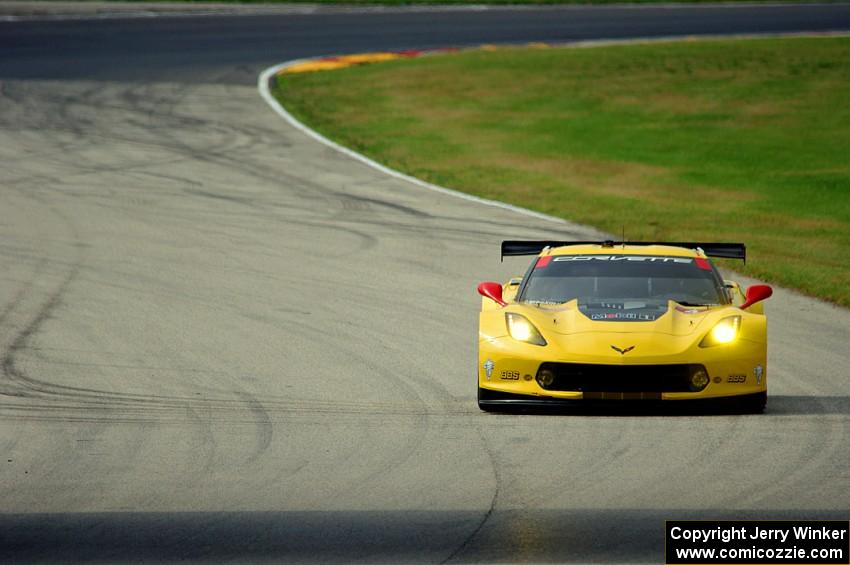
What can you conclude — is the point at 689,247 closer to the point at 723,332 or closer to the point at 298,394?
the point at 723,332

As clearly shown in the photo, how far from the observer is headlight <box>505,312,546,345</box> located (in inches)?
409

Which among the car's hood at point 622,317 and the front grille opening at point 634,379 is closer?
the front grille opening at point 634,379

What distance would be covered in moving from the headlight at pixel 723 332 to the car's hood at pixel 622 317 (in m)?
0.07

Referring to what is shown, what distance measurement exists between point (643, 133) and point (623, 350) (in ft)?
59.9

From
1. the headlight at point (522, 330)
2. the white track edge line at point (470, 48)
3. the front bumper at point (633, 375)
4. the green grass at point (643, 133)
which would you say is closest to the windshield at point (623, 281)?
the headlight at point (522, 330)

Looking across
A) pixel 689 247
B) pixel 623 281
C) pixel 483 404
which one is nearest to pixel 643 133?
pixel 689 247

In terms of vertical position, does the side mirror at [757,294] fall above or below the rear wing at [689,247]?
below

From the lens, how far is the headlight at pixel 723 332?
10.2m

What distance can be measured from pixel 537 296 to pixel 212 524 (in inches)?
174

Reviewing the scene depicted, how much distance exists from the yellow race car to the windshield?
1.5 inches

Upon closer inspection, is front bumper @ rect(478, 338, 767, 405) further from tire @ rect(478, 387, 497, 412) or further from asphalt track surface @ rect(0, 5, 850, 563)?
asphalt track surface @ rect(0, 5, 850, 563)

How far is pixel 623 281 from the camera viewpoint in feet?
37.5

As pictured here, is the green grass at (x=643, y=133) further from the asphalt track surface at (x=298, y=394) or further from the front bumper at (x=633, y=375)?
the front bumper at (x=633, y=375)

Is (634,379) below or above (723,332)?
below
